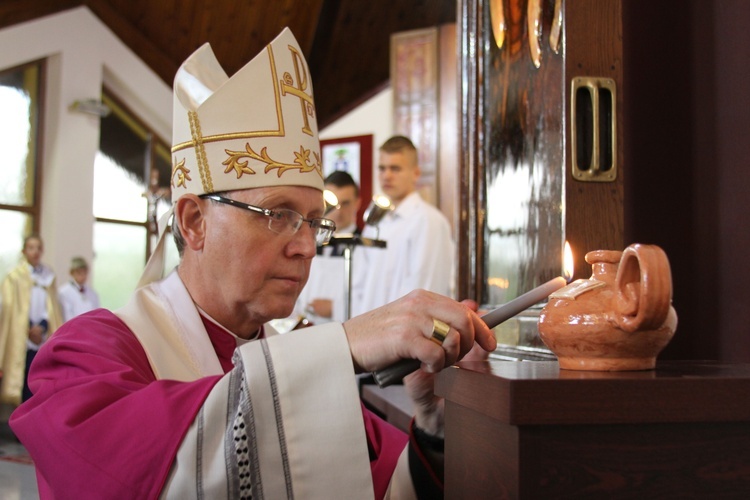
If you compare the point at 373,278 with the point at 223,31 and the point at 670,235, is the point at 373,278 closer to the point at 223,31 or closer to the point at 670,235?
the point at 670,235

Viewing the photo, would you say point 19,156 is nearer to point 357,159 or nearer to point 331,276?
point 357,159

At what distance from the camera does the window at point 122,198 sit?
10328 millimetres

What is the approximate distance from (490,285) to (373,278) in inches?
104

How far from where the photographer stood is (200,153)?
171 centimetres

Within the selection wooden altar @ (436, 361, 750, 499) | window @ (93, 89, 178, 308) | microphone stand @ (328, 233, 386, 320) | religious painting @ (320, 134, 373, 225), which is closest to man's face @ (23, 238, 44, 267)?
window @ (93, 89, 178, 308)

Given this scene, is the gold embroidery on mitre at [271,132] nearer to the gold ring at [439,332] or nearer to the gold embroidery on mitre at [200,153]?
the gold embroidery on mitre at [200,153]

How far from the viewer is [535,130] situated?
6.77ft

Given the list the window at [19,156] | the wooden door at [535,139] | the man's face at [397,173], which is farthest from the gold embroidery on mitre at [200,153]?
the window at [19,156]

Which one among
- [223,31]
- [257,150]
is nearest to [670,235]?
[257,150]

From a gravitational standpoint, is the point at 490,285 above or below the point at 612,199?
below

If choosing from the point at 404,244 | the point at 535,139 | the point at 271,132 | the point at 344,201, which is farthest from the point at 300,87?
the point at 344,201

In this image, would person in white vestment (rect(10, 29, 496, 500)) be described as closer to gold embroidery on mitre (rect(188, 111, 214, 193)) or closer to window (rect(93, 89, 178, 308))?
gold embroidery on mitre (rect(188, 111, 214, 193))

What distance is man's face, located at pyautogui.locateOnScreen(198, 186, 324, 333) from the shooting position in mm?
1597

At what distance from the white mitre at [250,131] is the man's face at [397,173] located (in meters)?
3.32
